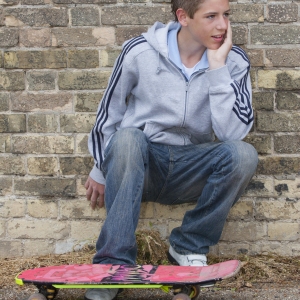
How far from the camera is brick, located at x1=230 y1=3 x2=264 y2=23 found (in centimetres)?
333

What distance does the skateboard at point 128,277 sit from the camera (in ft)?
7.61

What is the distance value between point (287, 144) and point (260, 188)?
307 mm

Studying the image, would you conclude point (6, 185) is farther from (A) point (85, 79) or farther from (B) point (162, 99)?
(B) point (162, 99)

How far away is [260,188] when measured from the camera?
343 centimetres

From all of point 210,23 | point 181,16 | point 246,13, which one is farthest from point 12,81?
point 246,13

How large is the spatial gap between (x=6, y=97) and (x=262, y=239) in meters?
1.77

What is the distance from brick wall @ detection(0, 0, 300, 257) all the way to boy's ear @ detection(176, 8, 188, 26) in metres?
0.26

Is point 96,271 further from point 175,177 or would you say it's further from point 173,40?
point 173,40

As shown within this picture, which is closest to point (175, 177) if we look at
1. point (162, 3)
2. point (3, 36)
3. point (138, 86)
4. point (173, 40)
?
Answer: point (138, 86)

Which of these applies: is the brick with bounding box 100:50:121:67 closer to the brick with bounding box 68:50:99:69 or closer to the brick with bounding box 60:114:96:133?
the brick with bounding box 68:50:99:69

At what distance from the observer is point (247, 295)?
2799mm

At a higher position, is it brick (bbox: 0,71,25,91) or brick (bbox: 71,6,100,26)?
brick (bbox: 71,6,100,26)

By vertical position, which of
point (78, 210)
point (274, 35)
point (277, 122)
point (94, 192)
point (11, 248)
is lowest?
point (11, 248)

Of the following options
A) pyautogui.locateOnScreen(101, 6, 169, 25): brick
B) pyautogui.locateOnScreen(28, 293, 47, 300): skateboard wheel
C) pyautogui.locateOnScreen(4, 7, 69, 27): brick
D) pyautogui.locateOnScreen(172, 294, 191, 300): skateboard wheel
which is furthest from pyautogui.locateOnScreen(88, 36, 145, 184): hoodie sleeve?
pyautogui.locateOnScreen(172, 294, 191, 300): skateboard wheel
